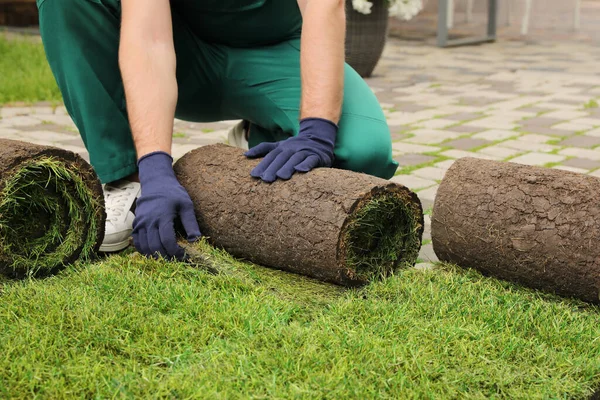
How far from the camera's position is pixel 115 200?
2.70 metres

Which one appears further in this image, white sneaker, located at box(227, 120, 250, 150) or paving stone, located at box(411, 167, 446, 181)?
paving stone, located at box(411, 167, 446, 181)

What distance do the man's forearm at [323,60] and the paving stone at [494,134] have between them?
A: 2076 millimetres

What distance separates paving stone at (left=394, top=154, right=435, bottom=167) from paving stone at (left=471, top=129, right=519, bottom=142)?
0.59m

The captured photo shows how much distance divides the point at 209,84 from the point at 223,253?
3.15ft

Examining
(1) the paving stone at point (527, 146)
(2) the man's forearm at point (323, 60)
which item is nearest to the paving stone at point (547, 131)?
(1) the paving stone at point (527, 146)

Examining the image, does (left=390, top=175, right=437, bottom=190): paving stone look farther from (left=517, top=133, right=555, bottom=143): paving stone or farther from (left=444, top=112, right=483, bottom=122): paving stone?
(left=444, top=112, right=483, bottom=122): paving stone

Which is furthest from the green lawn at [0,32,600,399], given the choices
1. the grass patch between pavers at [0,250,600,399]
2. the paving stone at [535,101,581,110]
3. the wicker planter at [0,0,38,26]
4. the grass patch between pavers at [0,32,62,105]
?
the wicker planter at [0,0,38,26]

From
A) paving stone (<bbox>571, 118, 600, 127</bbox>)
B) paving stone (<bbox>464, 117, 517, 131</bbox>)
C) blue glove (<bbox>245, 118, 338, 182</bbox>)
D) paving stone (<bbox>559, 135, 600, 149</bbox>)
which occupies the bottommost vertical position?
paving stone (<bbox>464, 117, 517, 131</bbox>)

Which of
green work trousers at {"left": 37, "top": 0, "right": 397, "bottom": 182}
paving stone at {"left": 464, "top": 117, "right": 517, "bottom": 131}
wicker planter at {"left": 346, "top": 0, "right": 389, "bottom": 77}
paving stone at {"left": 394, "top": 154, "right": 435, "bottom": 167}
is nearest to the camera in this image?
green work trousers at {"left": 37, "top": 0, "right": 397, "bottom": 182}

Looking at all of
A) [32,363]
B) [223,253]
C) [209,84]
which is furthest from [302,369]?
[209,84]

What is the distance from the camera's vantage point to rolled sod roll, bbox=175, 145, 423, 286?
228 centimetres

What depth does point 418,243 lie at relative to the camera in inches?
98.0

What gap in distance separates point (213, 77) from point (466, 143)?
183cm

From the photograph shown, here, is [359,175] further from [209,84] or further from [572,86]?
[572,86]
